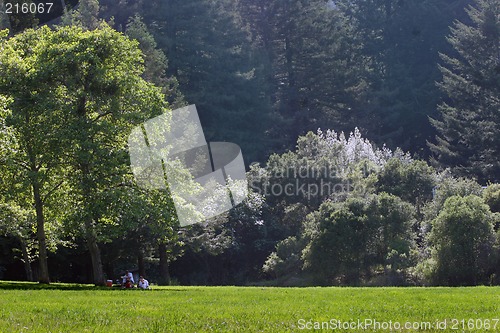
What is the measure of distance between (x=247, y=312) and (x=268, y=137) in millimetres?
50802

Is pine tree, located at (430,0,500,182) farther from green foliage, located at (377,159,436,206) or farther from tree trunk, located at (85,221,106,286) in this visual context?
tree trunk, located at (85,221,106,286)

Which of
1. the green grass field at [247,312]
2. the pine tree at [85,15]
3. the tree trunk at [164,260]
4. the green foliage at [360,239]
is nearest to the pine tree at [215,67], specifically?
the pine tree at [85,15]

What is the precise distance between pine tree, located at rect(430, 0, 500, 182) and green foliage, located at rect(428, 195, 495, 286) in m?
27.4

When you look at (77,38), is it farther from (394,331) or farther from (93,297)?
(394,331)

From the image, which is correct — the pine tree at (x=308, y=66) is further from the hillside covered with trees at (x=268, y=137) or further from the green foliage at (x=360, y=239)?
the green foliage at (x=360, y=239)

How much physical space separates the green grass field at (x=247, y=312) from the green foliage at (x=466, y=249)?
13.5 metres

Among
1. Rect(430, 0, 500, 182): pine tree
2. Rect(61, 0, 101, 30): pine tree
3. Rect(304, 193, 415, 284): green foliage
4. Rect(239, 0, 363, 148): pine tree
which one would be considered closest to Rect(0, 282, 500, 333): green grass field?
Rect(304, 193, 415, 284): green foliage

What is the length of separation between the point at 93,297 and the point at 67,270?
73.2ft

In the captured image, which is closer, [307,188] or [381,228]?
[381,228]

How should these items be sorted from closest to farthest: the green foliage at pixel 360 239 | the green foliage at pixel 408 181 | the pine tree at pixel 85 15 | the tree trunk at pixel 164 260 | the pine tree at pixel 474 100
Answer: the green foliage at pixel 360 239
the tree trunk at pixel 164 260
the green foliage at pixel 408 181
the pine tree at pixel 85 15
the pine tree at pixel 474 100

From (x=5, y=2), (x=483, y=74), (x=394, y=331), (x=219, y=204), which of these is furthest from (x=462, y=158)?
(x=394, y=331)

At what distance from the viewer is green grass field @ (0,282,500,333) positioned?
13.2 meters

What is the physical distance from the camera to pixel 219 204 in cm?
4509

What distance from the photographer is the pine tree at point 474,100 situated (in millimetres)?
61688
